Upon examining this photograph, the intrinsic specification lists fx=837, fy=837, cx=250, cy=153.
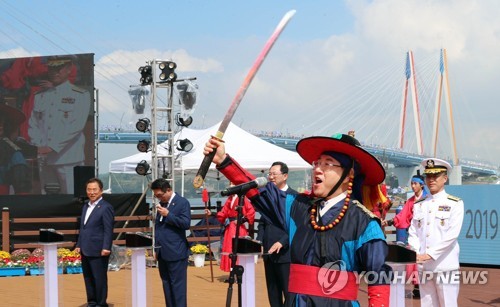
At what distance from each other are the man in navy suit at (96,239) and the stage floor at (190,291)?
0.43 meters

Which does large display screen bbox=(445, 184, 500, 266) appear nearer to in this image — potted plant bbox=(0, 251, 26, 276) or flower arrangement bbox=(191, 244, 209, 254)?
flower arrangement bbox=(191, 244, 209, 254)

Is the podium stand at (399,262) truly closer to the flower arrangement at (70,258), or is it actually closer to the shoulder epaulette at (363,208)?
the shoulder epaulette at (363,208)

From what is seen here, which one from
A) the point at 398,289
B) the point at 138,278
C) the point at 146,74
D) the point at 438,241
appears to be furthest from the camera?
the point at 146,74

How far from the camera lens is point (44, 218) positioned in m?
16.2

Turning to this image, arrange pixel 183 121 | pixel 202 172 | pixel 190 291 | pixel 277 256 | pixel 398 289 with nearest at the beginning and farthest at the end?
pixel 202 172, pixel 398 289, pixel 277 256, pixel 190 291, pixel 183 121

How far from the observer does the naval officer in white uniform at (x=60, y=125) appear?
2000 cm

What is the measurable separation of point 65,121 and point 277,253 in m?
13.6

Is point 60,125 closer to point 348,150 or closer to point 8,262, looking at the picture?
point 8,262

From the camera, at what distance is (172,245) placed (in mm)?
8656

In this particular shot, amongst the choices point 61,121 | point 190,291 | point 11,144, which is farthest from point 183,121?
point 11,144

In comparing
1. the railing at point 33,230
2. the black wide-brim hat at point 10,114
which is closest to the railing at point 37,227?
the railing at point 33,230

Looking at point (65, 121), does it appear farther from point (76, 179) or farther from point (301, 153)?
point (301, 153)

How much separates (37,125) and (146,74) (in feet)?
20.4

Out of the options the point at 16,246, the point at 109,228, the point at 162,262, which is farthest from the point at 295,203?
the point at 16,246
